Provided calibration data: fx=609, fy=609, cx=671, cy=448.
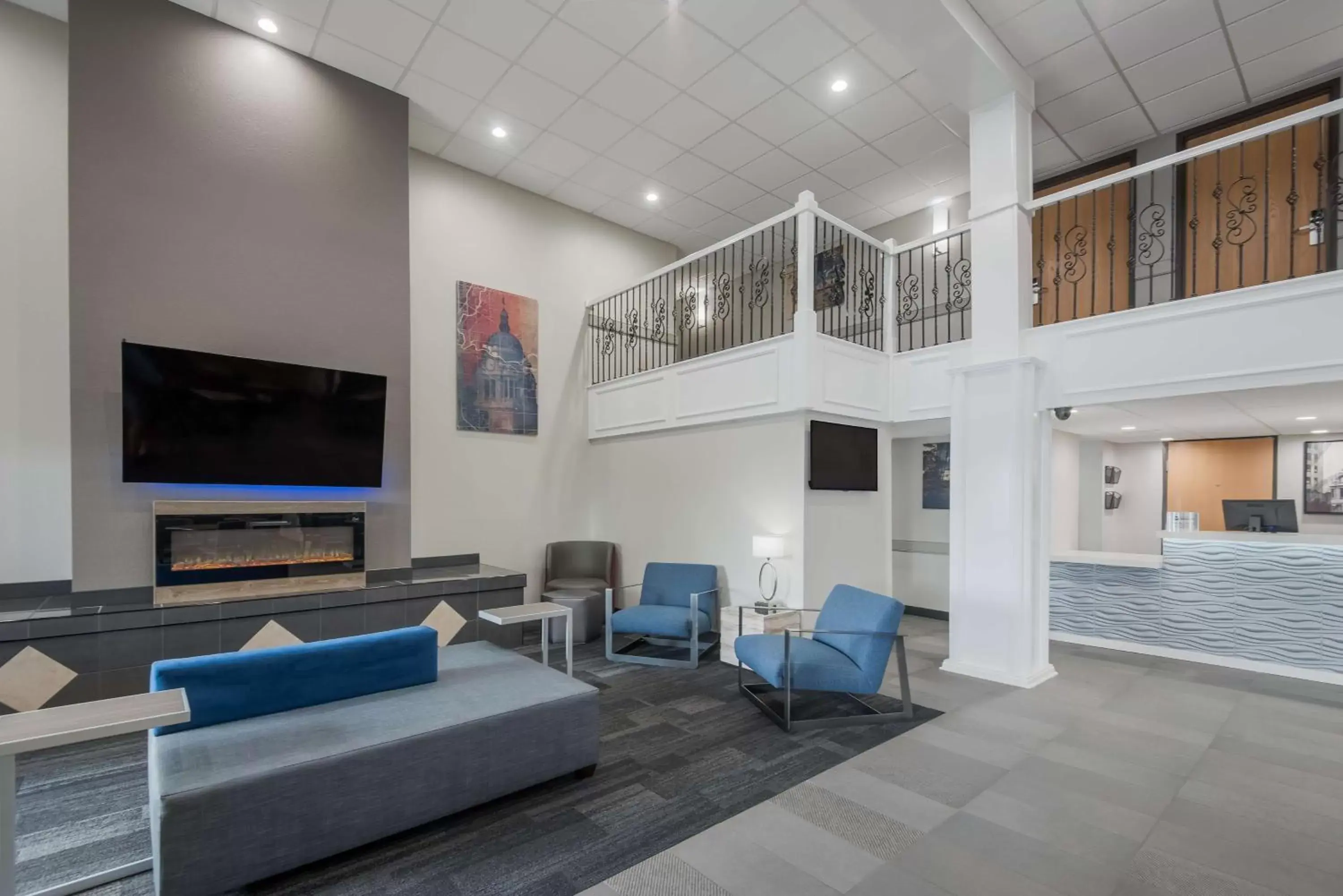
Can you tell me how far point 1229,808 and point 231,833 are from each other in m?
4.43

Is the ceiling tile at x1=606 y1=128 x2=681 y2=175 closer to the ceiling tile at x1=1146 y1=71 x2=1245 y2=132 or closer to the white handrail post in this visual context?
the white handrail post

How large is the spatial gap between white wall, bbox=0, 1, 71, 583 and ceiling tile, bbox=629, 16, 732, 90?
182 inches

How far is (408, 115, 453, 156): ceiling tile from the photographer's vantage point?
6195 millimetres

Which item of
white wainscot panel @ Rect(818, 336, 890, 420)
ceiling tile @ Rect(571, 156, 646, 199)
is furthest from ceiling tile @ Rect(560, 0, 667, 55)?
white wainscot panel @ Rect(818, 336, 890, 420)

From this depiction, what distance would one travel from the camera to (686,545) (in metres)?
6.66

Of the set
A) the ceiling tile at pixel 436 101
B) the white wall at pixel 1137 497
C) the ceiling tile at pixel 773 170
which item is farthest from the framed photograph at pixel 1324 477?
the ceiling tile at pixel 436 101

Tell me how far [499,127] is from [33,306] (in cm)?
411

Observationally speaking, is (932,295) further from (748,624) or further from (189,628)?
(189,628)

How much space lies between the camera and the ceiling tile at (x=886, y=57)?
16.5 feet

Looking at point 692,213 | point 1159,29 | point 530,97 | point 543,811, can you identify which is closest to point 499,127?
point 530,97

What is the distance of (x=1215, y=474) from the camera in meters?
7.95

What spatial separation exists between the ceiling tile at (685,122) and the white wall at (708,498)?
305 centimetres

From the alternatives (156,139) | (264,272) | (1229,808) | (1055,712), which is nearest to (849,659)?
(1055,712)

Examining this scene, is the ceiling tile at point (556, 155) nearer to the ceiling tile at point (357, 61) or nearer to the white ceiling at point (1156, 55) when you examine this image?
the ceiling tile at point (357, 61)
